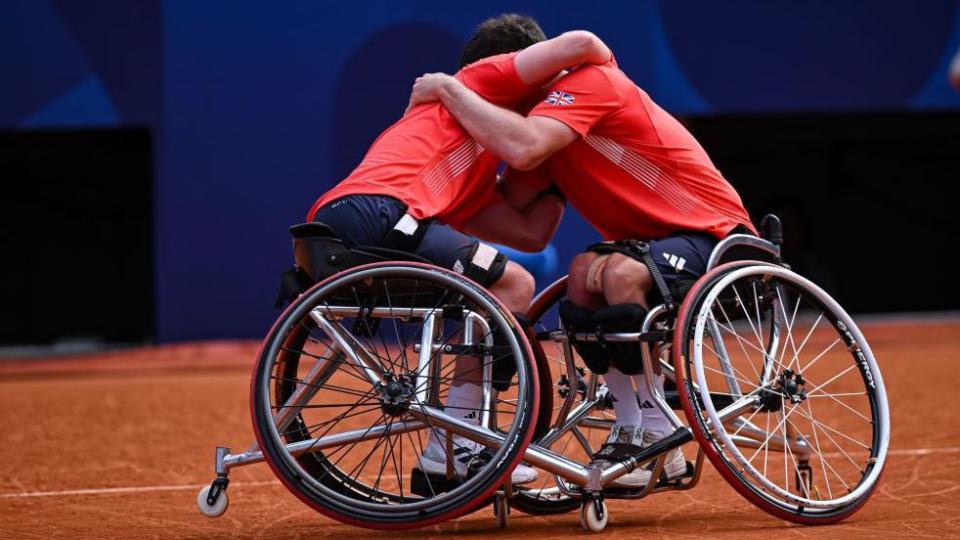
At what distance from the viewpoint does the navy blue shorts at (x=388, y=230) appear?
3.79 metres

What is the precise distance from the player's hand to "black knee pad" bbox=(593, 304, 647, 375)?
81 centimetres

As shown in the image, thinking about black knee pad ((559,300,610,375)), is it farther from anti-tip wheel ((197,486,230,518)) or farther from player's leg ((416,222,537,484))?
anti-tip wheel ((197,486,230,518))

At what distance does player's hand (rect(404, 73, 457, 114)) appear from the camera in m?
4.03

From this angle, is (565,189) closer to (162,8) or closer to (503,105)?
(503,105)

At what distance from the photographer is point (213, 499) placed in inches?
146

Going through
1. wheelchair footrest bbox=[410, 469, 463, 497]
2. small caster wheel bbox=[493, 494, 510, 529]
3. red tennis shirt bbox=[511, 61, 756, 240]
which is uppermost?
red tennis shirt bbox=[511, 61, 756, 240]

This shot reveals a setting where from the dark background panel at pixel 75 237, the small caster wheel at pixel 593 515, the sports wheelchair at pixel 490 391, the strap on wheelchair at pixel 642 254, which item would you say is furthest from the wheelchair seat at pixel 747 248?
→ the dark background panel at pixel 75 237

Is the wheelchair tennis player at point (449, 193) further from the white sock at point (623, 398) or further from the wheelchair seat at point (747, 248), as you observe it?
the wheelchair seat at point (747, 248)

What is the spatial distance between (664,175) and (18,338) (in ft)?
34.2

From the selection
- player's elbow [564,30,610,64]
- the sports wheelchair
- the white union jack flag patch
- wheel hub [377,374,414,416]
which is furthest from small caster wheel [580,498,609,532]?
player's elbow [564,30,610,64]

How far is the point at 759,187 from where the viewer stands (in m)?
14.6

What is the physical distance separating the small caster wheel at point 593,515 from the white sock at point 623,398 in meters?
0.34

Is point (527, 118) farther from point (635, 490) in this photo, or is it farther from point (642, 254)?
point (635, 490)

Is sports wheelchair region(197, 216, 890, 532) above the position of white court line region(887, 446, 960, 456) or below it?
above
